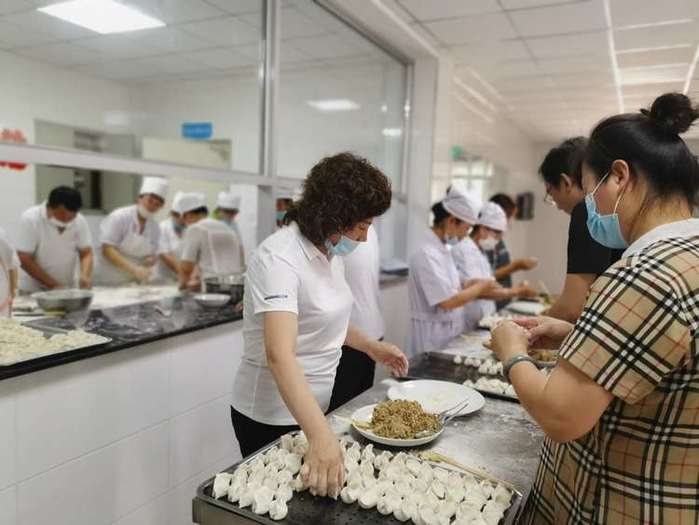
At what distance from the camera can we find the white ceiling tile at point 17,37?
1954 millimetres

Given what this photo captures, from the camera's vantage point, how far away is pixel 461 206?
2.61 metres

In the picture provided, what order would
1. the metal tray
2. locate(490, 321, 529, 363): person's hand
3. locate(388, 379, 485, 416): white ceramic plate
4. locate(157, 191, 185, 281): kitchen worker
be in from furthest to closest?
locate(157, 191, 185, 281): kitchen worker, the metal tray, locate(388, 379, 485, 416): white ceramic plate, locate(490, 321, 529, 363): person's hand

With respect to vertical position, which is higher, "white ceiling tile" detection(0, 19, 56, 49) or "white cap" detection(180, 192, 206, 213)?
"white ceiling tile" detection(0, 19, 56, 49)

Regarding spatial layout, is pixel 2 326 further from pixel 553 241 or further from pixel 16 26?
pixel 553 241

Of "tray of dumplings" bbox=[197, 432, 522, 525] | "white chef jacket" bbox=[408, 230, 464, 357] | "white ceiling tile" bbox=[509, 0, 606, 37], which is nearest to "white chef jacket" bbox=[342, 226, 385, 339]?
"white chef jacket" bbox=[408, 230, 464, 357]

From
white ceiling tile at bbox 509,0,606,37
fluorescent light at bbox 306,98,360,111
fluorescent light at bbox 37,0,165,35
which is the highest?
white ceiling tile at bbox 509,0,606,37

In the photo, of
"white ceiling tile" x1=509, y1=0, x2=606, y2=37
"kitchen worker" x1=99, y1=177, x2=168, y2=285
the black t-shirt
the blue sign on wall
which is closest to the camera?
the black t-shirt

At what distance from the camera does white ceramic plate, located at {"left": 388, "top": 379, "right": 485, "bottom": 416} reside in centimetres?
141

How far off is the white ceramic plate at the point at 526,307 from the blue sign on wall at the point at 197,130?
322cm

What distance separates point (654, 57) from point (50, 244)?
4.26 m

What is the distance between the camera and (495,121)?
6277mm

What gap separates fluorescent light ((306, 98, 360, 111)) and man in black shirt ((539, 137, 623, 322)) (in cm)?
273

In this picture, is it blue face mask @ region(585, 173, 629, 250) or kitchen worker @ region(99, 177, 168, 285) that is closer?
blue face mask @ region(585, 173, 629, 250)

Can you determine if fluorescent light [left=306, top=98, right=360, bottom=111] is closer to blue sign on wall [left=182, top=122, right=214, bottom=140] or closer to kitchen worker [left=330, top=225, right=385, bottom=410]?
blue sign on wall [left=182, top=122, right=214, bottom=140]
